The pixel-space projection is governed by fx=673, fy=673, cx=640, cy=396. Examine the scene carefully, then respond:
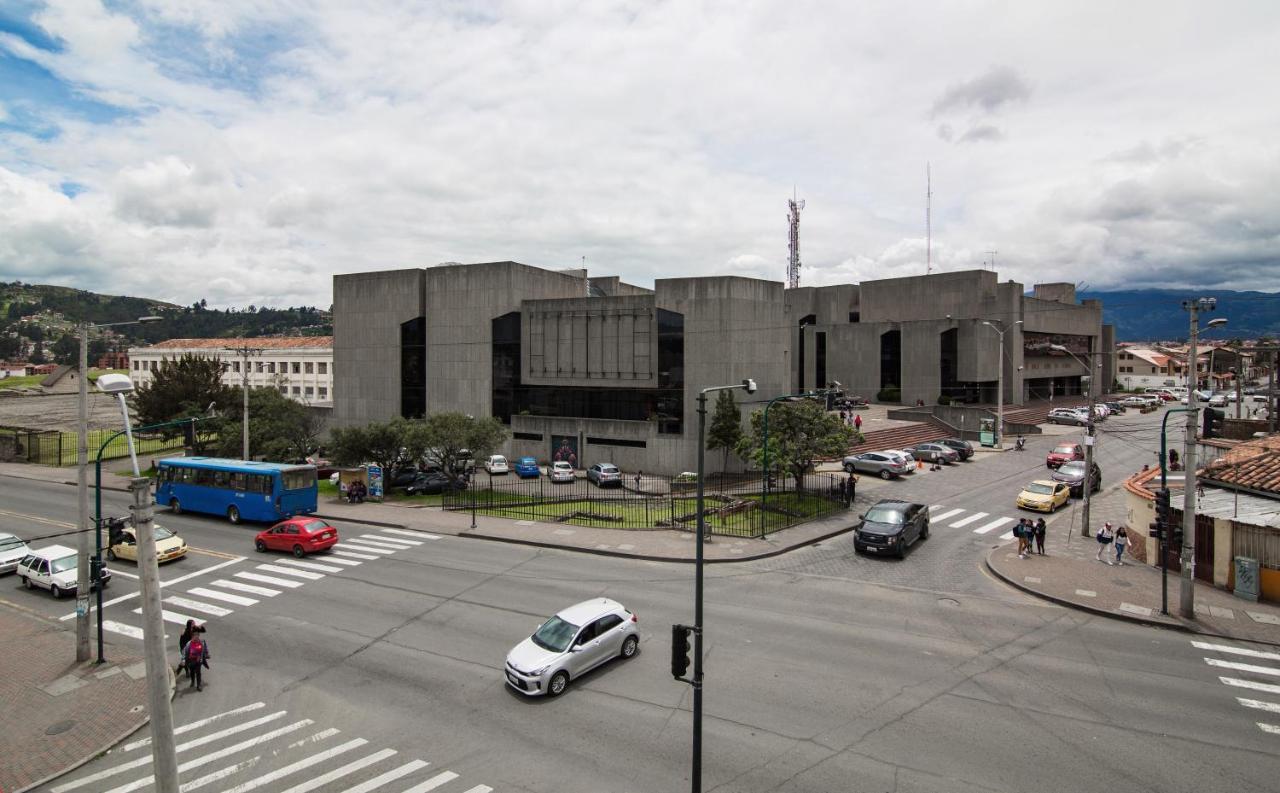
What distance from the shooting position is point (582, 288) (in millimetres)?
59000

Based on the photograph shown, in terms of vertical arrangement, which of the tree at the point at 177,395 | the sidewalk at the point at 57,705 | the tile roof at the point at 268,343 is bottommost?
the sidewalk at the point at 57,705

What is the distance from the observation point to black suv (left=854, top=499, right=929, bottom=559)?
24.9m

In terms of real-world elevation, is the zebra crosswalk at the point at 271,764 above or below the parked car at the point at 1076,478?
below

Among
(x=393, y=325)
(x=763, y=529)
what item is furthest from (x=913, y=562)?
(x=393, y=325)

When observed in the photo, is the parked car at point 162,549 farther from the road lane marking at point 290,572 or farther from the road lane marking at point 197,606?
the road lane marking at point 197,606

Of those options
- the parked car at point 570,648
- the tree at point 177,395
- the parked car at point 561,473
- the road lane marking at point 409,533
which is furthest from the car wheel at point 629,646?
the tree at point 177,395

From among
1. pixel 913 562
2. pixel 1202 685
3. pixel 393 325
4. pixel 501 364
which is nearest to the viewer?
pixel 1202 685

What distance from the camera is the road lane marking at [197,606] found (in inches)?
798

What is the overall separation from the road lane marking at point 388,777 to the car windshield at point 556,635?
3555mm

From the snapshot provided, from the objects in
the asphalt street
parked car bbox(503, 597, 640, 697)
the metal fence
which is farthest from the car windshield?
the metal fence

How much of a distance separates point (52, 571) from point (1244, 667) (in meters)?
34.8

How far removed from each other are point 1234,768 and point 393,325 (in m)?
55.1

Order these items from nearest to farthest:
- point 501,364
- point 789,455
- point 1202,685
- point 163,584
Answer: point 1202,685 < point 163,584 < point 789,455 < point 501,364

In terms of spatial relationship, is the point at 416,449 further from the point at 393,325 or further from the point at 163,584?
the point at 393,325
